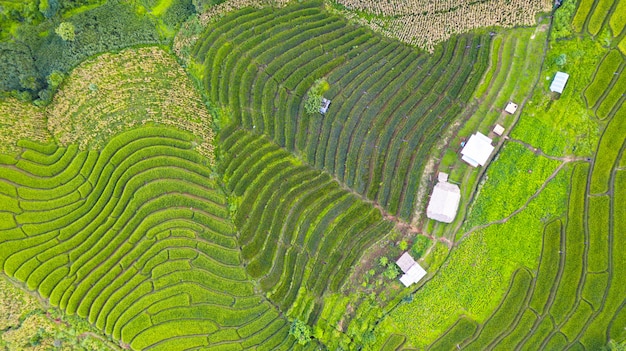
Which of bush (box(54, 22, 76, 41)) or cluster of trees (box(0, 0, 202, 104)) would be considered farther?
cluster of trees (box(0, 0, 202, 104))

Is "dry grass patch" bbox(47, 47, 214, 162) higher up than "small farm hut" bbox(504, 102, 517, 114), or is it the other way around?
"dry grass patch" bbox(47, 47, 214, 162)

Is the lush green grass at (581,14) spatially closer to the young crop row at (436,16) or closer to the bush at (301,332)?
the young crop row at (436,16)

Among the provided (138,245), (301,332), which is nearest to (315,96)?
(301,332)

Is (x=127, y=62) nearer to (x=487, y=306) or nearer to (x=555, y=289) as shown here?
(x=487, y=306)

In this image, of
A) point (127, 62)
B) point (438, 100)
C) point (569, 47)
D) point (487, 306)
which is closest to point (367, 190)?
point (438, 100)

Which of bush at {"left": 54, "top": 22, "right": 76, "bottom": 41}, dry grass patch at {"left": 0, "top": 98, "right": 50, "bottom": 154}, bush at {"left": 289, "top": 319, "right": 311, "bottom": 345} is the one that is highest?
bush at {"left": 54, "top": 22, "right": 76, "bottom": 41}

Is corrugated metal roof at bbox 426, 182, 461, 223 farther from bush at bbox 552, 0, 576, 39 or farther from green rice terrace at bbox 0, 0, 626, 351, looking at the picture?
bush at bbox 552, 0, 576, 39

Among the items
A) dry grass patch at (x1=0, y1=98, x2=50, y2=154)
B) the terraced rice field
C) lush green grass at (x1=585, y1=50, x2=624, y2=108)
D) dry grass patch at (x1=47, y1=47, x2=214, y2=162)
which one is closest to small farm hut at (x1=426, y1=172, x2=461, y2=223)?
the terraced rice field

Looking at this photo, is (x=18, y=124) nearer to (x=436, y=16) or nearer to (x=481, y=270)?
(x=436, y=16)
